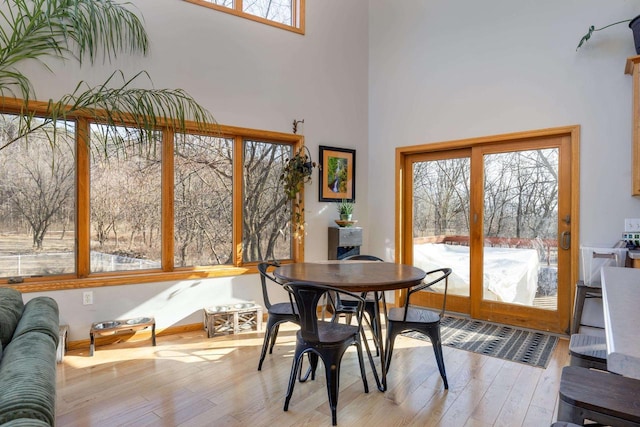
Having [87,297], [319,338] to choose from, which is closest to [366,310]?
[319,338]

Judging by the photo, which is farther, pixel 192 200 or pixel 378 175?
pixel 378 175

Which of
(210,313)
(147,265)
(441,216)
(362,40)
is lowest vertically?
(210,313)

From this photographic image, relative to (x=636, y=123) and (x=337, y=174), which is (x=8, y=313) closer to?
(x=337, y=174)

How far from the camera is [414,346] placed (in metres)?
3.31

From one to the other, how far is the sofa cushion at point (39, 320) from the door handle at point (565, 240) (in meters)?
3.96

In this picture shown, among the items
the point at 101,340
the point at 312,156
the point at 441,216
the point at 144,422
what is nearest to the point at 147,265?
the point at 101,340

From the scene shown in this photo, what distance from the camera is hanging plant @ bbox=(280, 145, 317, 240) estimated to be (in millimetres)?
4215

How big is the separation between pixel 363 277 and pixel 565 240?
233 centimetres

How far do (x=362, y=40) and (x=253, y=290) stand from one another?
11.1ft

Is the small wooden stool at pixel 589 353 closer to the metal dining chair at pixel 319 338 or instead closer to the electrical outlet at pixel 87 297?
the metal dining chair at pixel 319 338

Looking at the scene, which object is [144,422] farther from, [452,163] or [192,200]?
[452,163]

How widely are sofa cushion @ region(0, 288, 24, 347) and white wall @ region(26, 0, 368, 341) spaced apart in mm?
1248

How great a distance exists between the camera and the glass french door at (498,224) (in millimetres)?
3645

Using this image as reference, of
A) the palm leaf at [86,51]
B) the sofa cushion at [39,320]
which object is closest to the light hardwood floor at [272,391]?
the sofa cushion at [39,320]
